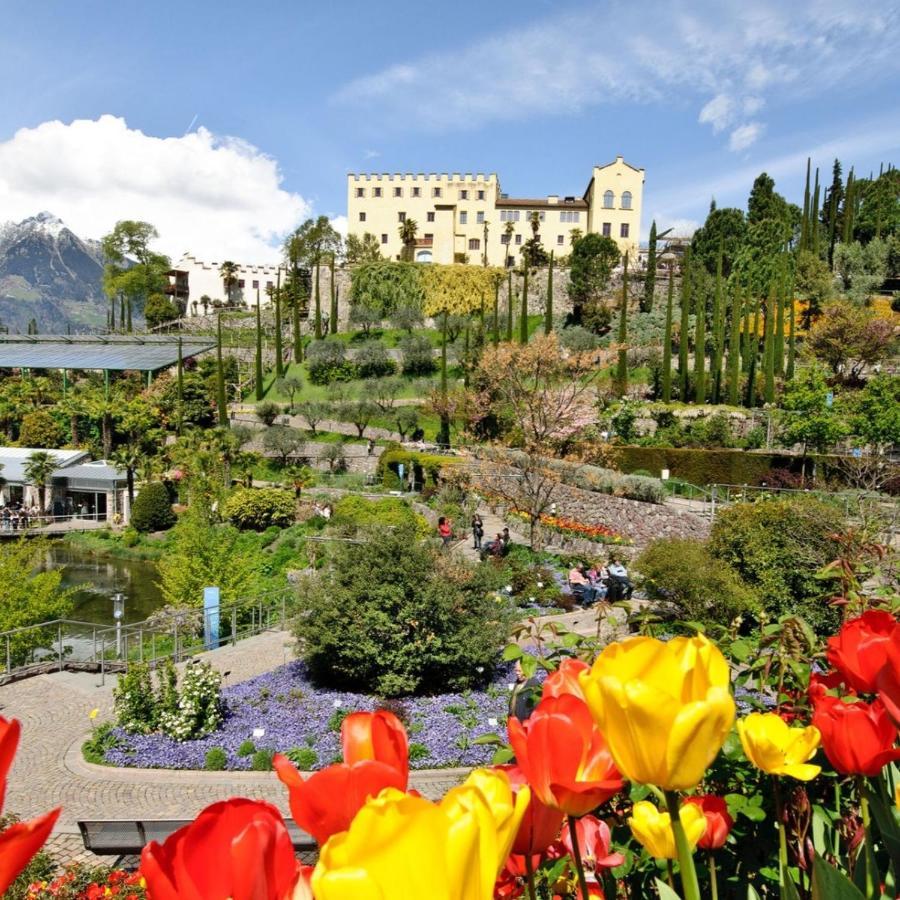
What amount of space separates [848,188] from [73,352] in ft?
167

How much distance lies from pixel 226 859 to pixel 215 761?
328 inches

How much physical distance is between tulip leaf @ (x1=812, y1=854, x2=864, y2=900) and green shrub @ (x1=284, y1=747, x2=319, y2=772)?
7.76 meters

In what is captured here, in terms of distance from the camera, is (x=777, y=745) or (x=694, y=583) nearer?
(x=777, y=745)

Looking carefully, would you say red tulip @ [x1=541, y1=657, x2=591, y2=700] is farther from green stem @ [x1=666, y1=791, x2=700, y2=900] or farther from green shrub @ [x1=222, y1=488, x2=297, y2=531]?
green shrub @ [x1=222, y1=488, x2=297, y2=531]

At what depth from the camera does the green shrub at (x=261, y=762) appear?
785cm

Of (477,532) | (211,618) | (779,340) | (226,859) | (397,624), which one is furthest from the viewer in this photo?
(779,340)

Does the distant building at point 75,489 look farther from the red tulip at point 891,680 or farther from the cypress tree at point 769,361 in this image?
the red tulip at point 891,680

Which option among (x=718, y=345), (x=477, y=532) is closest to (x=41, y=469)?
(x=477, y=532)

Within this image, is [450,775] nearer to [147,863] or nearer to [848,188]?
[147,863]

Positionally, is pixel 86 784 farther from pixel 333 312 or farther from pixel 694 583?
pixel 333 312

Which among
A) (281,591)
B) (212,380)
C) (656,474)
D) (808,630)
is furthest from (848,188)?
(808,630)

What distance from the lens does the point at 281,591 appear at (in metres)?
14.6

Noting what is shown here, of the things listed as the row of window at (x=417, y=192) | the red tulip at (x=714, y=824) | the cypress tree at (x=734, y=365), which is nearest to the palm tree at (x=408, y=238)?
the row of window at (x=417, y=192)

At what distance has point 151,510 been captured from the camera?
2488cm
